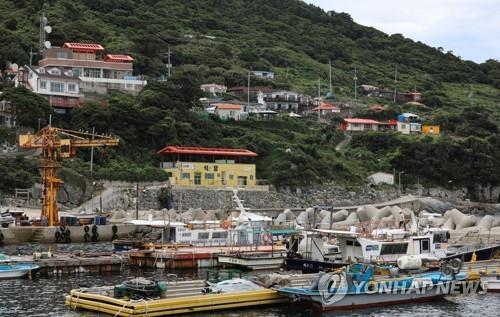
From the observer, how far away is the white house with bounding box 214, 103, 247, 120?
107 metres

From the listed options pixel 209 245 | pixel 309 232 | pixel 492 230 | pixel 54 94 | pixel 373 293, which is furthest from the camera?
pixel 54 94

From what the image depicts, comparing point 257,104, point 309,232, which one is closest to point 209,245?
point 309,232

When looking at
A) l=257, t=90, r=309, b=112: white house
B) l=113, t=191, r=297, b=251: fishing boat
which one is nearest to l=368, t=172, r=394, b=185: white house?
l=257, t=90, r=309, b=112: white house

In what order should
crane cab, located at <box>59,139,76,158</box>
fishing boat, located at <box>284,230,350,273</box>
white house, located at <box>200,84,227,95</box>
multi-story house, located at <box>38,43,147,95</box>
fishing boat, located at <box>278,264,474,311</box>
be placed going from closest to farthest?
fishing boat, located at <box>278,264,474,311</box>
fishing boat, located at <box>284,230,350,273</box>
crane cab, located at <box>59,139,76,158</box>
multi-story house, located at <box>38,43,147,95</box>
white house, located at <box>200,84,227,95</box>

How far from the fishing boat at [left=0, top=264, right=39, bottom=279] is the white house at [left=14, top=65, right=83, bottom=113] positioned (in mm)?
51215

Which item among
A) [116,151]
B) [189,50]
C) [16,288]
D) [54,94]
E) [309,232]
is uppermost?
[189,50]

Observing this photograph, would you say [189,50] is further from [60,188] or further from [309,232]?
[309,232]

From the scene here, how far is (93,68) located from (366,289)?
76.9 m

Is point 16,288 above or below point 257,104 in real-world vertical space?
below

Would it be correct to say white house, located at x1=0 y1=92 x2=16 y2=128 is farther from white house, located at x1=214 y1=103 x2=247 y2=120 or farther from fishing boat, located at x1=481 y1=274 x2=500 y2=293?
fishing boat, located at x1=481 y1=274 x2=500 y2=293

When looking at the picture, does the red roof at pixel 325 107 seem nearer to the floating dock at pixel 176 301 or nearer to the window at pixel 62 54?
the window at pixel 62 54

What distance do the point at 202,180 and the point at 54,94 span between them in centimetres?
2024

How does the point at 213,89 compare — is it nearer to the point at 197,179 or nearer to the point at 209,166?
the point at 209,166

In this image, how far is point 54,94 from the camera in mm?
90562
